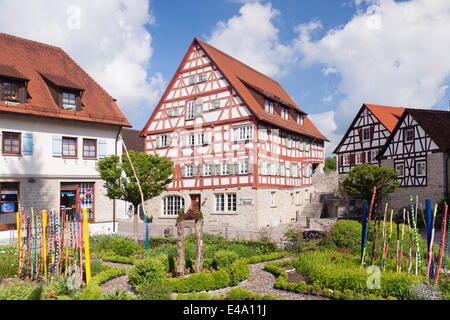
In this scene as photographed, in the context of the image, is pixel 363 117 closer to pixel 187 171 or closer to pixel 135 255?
pixel 187 171

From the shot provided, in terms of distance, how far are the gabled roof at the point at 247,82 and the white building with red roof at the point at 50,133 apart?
26.3 feet

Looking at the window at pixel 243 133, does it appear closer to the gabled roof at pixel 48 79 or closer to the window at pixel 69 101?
the gabled roof at pixel 48 79

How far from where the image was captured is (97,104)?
79.0 feet

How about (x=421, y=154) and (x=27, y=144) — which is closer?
(x=27, y=144)

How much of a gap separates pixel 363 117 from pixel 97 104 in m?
26.5

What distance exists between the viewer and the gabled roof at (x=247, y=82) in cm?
2761

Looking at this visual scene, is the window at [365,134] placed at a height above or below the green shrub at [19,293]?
above

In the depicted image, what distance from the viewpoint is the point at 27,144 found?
20469 millimetres

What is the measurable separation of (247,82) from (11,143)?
16.4 m

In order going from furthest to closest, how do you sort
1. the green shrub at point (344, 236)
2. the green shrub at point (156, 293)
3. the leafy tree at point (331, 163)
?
1. the leafy tree at point (331, 163)
2. the green shrub at point (344, 236)
3. the green shrub at point (156, 293)

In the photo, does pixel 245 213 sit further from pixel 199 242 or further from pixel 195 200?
pixel 199 242

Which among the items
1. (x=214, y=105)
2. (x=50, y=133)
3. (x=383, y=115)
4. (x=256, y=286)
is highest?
(x=383, y=115)

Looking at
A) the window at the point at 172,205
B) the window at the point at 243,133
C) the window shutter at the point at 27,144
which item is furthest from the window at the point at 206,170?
the window shutter at the point at 27,144

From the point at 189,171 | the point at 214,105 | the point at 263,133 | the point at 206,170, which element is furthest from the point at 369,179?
the point at 189,171
